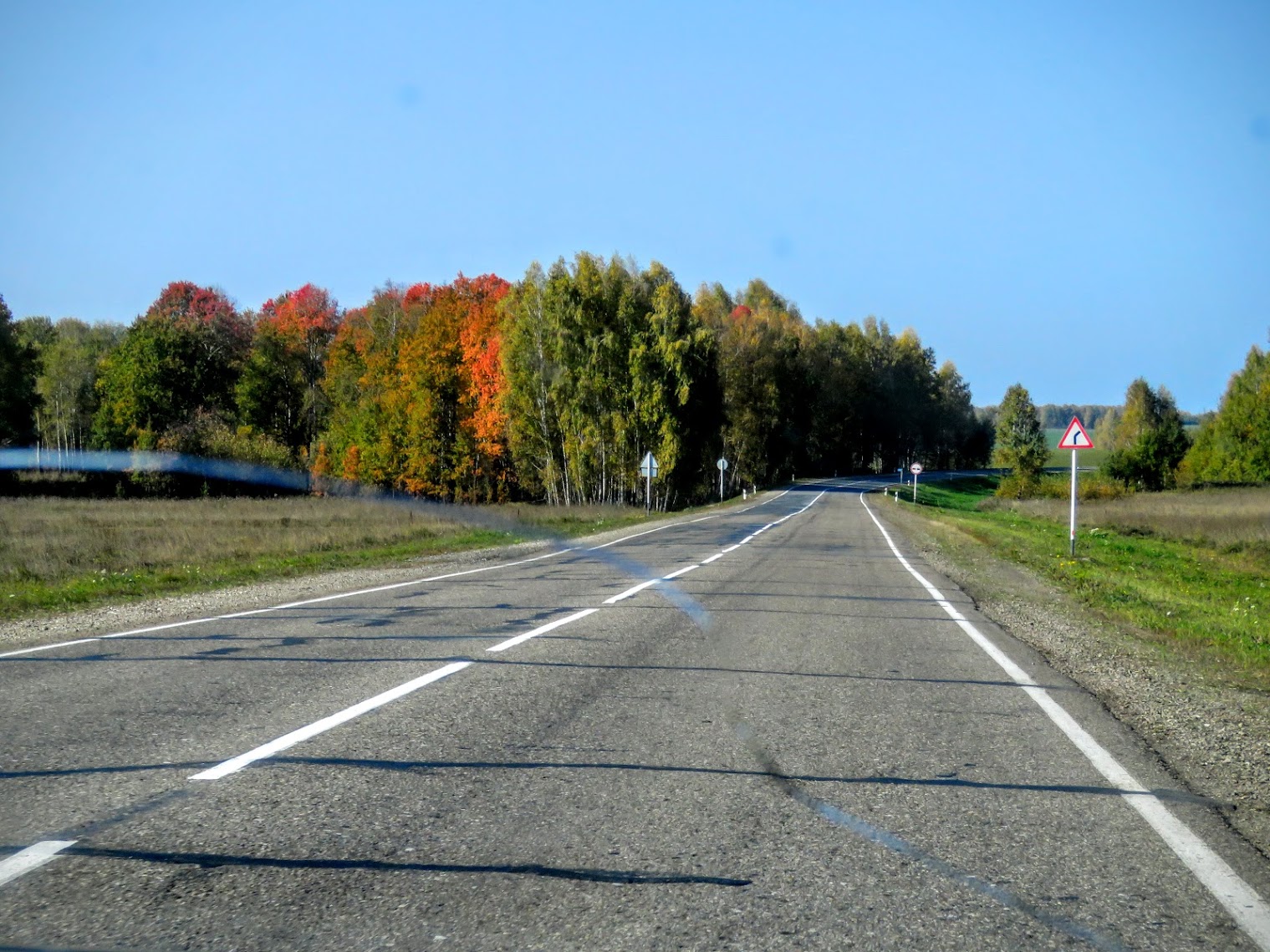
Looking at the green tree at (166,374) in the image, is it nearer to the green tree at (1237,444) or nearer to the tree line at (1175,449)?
the tree line at (1175,449)

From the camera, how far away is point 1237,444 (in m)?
91.1

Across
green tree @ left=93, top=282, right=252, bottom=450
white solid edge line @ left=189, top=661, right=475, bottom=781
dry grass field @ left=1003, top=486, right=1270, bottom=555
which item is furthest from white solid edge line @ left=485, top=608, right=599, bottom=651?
green tree @ left=93, top=282, right=252, bottom=450

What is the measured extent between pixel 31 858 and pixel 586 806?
2.31 m

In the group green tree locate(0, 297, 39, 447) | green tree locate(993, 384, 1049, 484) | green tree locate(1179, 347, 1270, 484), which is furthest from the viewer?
green tree locate(1179, 347, 1270, 484)

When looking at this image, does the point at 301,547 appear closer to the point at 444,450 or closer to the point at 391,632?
the point at 391,632

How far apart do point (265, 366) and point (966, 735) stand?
2907 inches

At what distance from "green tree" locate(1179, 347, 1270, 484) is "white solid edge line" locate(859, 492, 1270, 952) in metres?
91.5

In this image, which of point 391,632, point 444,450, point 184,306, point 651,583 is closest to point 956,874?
point 391,632

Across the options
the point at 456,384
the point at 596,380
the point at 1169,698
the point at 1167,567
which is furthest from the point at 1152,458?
the point at 1169,698

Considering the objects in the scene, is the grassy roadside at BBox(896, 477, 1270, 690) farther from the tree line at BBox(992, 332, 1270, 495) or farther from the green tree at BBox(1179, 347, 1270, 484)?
the green tree at BBox(1179, 347, 1270, 484)

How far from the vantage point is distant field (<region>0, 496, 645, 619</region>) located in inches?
650

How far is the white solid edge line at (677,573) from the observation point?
16414mm

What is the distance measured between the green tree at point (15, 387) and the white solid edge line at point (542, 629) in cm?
5235

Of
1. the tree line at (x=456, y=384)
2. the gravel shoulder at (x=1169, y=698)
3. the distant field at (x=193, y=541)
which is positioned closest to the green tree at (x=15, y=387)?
the tree line at (x=456, y=384)
